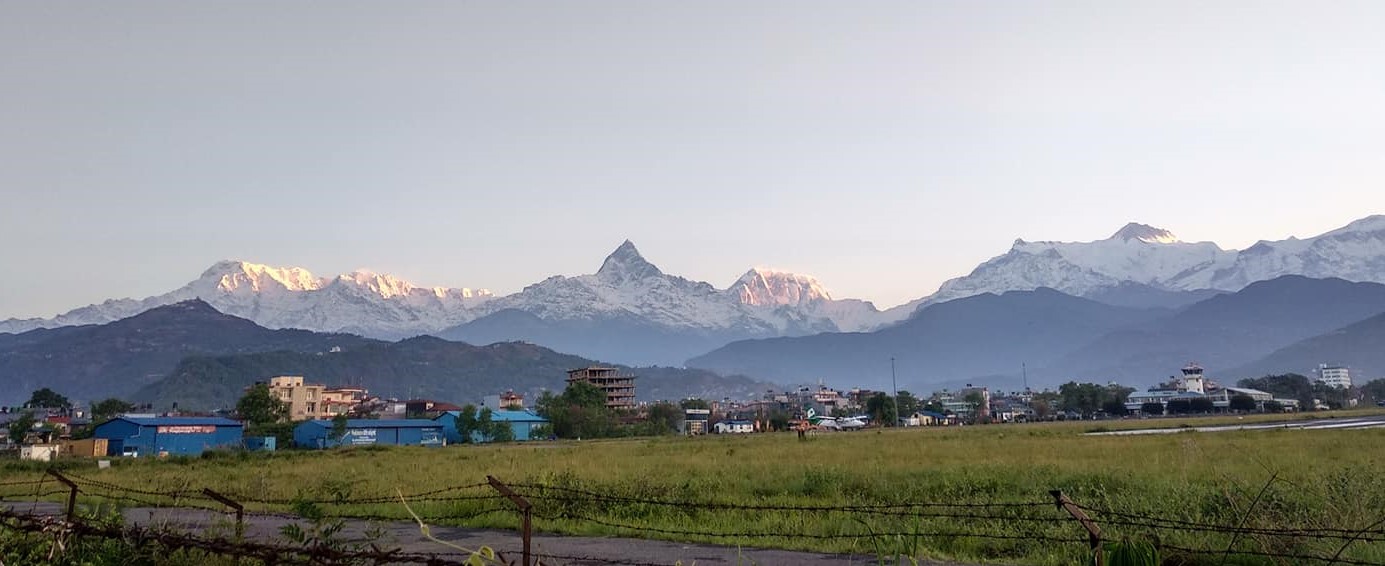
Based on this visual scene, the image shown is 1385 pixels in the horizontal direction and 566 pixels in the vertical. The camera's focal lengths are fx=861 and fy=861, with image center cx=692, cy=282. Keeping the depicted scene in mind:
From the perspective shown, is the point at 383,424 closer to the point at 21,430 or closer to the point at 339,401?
the point at 21,430

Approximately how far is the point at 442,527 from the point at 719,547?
6047mm

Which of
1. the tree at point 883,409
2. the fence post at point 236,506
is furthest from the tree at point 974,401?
the fence post at point 236,506

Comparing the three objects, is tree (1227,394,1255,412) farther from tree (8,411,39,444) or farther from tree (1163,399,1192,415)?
tree (8,411,39,444)

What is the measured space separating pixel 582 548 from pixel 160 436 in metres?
84.3

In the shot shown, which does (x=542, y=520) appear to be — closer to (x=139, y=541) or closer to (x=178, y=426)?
(x=139, y=541)

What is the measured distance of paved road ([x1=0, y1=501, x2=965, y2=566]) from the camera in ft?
34.5

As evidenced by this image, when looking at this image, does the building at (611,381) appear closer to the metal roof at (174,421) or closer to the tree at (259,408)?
the tree at (259,408)

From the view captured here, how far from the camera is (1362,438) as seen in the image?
32.5 metres

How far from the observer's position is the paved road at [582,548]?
34.5 ft

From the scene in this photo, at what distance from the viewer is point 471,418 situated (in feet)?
327

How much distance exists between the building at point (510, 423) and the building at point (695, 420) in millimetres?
26160

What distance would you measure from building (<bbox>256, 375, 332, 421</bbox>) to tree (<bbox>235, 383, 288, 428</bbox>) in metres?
36.0

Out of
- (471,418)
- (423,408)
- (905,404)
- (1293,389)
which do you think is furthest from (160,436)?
(1293,389)

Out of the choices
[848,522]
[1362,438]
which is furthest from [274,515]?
[1362,438]
